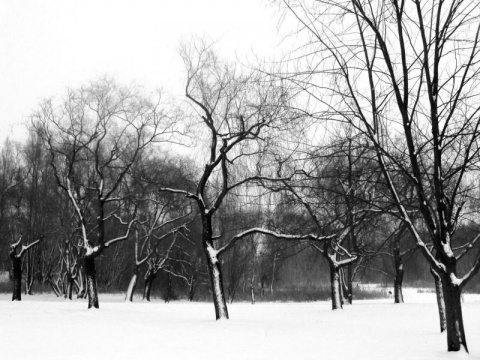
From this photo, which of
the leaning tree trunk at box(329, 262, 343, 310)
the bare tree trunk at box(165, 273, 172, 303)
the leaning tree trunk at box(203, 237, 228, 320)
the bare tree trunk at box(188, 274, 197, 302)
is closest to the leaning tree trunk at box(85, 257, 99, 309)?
the leaning tree trunk at box(203, 237, 228, 320)

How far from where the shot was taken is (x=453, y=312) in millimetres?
7754

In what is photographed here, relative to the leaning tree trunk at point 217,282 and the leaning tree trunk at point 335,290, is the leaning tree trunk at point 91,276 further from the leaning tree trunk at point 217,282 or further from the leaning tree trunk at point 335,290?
the leaning tree trunk at point 335,290

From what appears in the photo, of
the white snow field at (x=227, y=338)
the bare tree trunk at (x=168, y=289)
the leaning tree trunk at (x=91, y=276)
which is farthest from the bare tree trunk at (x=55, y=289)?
the white snow field at (x=227, y=338)

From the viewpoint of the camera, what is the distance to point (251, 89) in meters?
16.9

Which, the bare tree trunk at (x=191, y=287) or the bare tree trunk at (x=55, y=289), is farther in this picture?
the bare tree trunk at (x=55, y=289)

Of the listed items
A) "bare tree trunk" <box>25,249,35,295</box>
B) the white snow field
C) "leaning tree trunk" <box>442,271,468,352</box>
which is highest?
"bare tree trunk" <box>25,249,35,295</box>

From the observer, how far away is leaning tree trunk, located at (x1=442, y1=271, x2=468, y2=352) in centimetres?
775

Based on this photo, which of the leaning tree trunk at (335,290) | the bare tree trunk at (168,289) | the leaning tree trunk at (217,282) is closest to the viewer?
A: the leaning tree trunk at (217,282)

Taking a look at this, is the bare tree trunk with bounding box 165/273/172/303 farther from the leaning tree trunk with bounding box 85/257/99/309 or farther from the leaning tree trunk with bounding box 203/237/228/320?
the leaning tree trunk with bounding box 203/237/228/320

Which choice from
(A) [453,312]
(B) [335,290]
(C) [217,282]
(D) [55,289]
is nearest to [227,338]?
(C) [217,282]

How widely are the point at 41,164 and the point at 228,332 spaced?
30737 millimetres

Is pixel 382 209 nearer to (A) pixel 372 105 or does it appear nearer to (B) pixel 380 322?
(A) pixel 372 105

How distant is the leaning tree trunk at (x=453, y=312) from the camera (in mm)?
7754

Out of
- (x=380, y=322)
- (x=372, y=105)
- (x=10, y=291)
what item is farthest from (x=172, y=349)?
(x=10, y=291)
